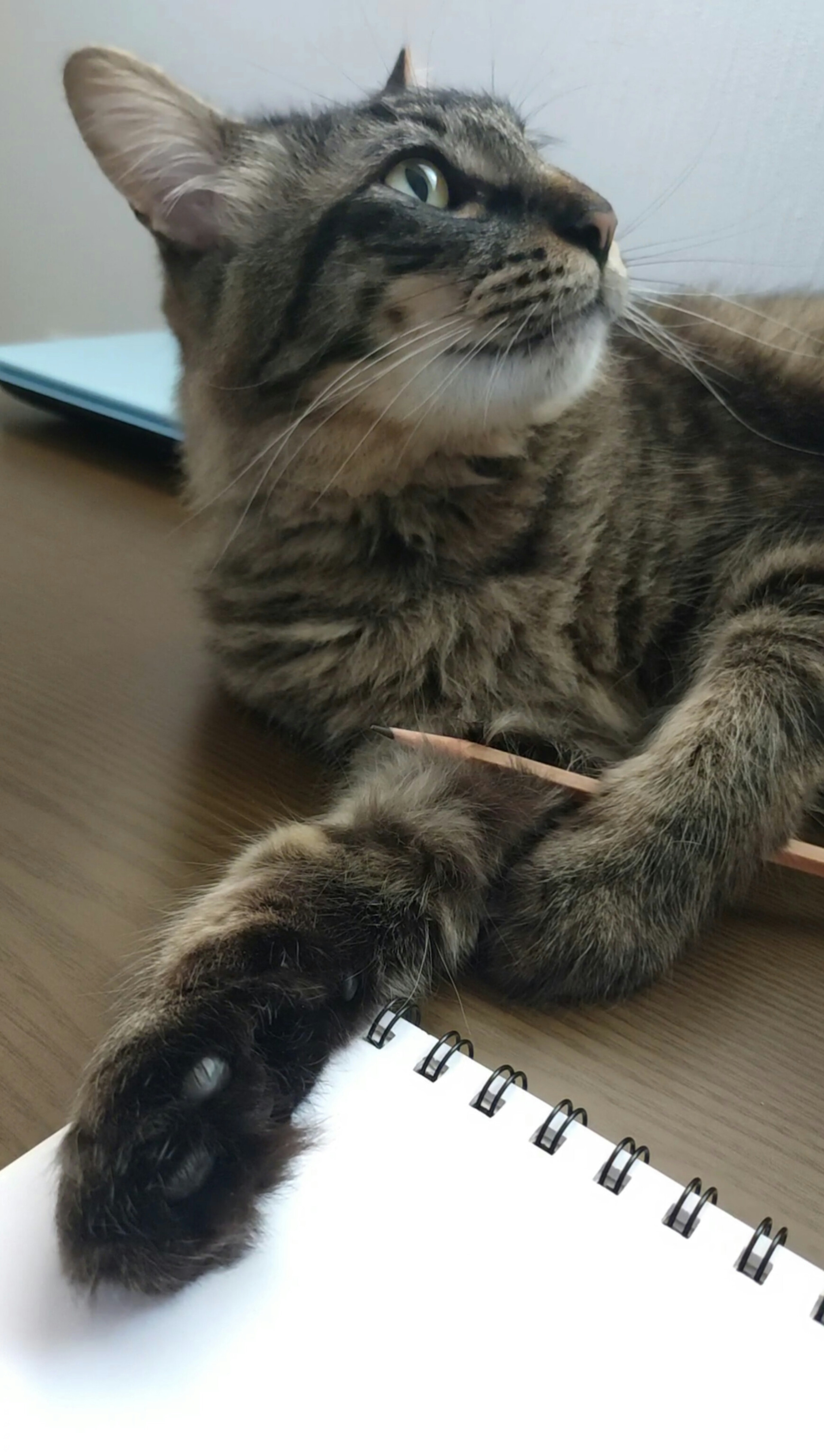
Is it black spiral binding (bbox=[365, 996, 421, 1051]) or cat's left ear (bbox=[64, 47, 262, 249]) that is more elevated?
cat's left ear (bbox=[64, 47, 262, 249])

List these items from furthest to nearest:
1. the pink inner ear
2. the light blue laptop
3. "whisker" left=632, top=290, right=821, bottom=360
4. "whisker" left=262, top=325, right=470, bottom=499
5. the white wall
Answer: the light blue laptop, the white wall, "whisker" left=632, top=290, right=821, bottom=360, the pink inner ear, "whisker" left=262, top=325, right=470, bottom=499

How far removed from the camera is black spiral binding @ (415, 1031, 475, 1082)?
48 cm

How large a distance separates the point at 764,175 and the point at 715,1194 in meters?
1.22

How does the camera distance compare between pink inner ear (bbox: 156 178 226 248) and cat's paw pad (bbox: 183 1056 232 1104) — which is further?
pink inner ear (bbox: 156 178 226 248)

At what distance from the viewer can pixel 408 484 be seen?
0.75 meters

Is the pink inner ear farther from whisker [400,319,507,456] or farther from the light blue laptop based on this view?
the light blue laptop

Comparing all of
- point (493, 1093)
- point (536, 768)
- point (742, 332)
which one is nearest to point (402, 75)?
point (742, 332)

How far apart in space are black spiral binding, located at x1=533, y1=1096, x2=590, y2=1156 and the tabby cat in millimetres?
89

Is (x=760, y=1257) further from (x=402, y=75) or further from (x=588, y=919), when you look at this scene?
(x=402, y=75)

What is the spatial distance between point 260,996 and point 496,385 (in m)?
0.46

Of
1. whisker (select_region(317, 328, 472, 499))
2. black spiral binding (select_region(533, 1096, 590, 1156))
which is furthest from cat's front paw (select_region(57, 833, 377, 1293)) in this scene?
whisker (select_region(317, 328, 472, 499))

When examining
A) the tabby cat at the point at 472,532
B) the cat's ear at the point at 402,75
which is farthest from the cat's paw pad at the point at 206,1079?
the cat's ear at the point at 402,75

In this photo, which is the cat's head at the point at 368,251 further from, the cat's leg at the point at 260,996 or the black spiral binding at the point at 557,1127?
the black spiral binding at the point at 557,1127

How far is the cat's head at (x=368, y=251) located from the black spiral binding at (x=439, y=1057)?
43 centimetres
